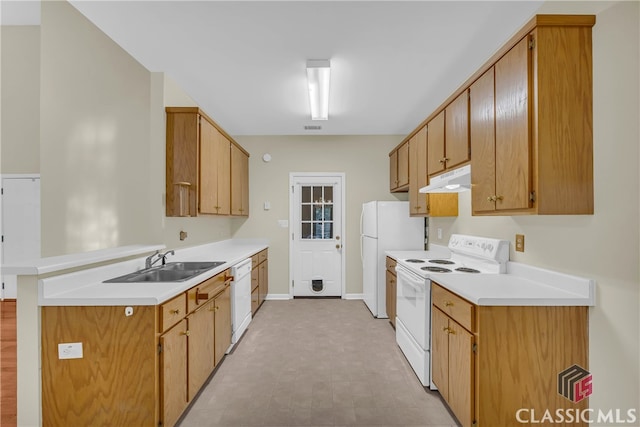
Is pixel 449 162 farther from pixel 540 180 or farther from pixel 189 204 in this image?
pixel 189 204

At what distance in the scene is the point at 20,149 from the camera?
12.6ft

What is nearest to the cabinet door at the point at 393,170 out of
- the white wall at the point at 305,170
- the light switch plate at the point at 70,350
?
the white wall at the point at 305,170

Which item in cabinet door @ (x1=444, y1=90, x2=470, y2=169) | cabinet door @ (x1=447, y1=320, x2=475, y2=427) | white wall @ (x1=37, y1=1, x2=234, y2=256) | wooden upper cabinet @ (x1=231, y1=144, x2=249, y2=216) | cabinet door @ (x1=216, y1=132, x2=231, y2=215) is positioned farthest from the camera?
wooden upper cabinet @ (x1=231, y1=144, x2=249, y2=216)

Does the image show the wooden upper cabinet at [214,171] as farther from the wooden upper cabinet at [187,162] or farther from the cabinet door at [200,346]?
the cabinet door at [200,346]

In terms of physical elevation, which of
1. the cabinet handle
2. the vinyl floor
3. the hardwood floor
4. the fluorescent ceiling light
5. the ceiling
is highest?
the ceiling

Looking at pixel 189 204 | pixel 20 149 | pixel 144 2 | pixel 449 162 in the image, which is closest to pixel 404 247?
pixel 449 162

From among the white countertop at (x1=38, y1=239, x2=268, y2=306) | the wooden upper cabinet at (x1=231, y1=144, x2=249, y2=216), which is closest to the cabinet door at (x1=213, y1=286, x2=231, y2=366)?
the white countertop at (x1=38, y1=239, x2=268, y2=306)

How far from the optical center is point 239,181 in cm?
410

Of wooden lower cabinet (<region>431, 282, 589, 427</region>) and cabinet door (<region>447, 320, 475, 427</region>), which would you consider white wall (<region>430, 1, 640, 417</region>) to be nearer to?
wooden lower cabinet (<region>431, 282, 589, 427</region>)

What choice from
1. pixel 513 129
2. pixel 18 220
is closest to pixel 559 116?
pixel 513 129

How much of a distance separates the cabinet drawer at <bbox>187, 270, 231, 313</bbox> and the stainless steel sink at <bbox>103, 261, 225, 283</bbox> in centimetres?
10

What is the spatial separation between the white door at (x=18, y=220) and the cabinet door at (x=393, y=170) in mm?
4958

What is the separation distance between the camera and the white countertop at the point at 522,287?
1.53 m

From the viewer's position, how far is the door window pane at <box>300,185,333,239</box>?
4754mm
